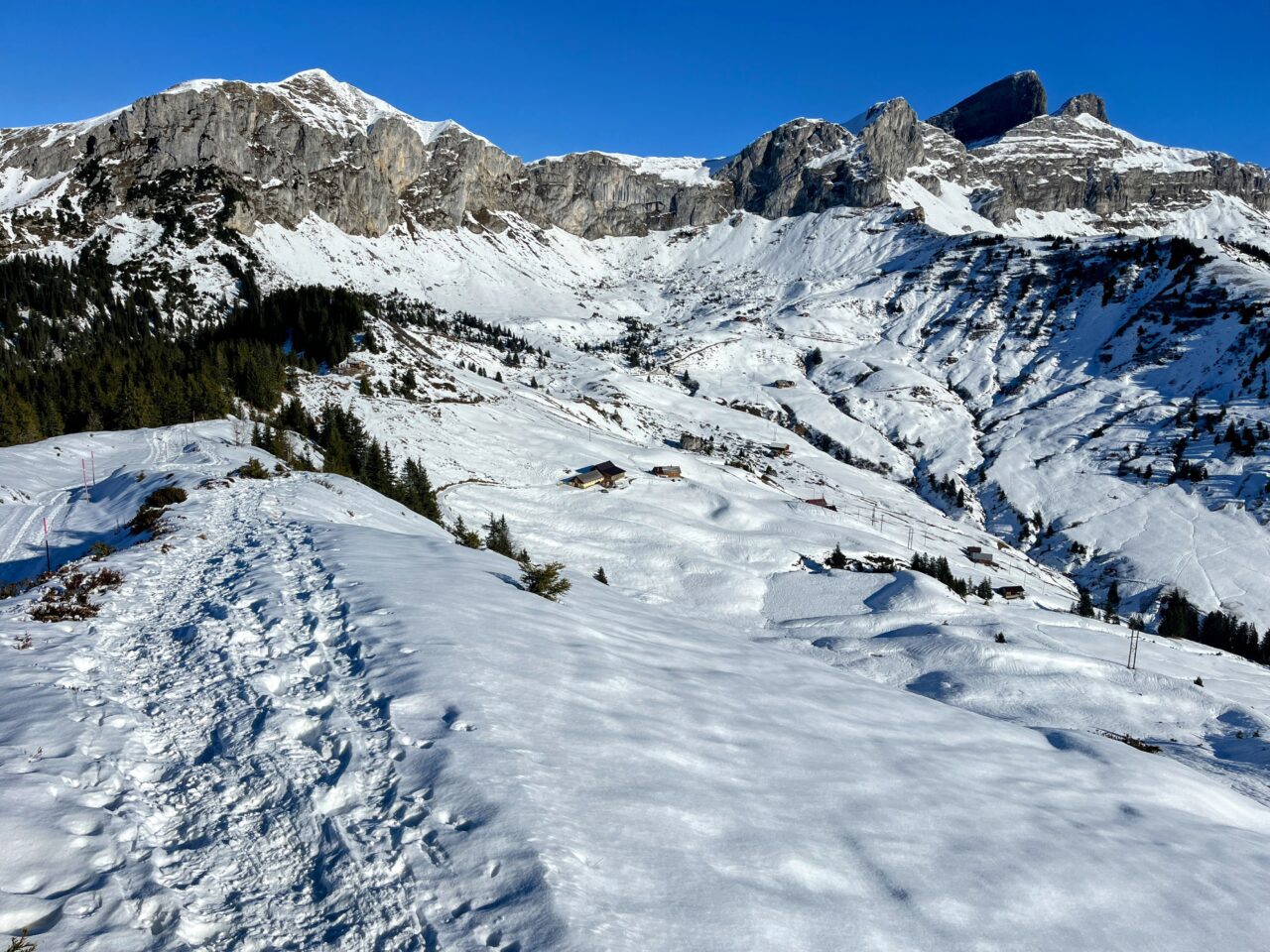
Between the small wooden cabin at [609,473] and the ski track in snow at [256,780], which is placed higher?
the small wooden cabin at [609,473]

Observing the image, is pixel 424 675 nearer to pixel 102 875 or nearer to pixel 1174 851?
pixel 102 875

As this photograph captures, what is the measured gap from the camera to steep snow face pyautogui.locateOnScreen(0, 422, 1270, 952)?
261 inches

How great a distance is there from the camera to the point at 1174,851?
34.8 ft

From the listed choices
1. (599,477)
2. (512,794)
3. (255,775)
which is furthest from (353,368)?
(512,794)

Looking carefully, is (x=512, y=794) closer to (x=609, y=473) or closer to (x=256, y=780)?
(x=256, y=780)

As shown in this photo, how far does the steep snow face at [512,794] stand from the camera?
6629 millimetres

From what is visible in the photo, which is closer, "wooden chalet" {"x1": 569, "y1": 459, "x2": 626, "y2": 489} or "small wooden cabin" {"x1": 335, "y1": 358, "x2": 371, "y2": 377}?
"wooden chalet" {"x1": 569, "y1": 459, "x2": 626, "y2": 489}

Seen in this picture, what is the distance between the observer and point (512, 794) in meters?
8.19

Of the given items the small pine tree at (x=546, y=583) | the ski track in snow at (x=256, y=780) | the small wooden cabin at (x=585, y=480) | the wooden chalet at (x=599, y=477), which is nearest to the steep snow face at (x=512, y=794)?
the ski track in snow at (x=256, y=780)

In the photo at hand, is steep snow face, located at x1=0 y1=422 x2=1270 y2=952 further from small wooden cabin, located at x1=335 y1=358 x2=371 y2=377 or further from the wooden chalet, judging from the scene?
small wooden cabin, located at x1=335 y1=358 x2=371 y2=377

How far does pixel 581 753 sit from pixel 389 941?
12.8ft

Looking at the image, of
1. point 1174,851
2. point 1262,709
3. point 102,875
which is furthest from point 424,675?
A: point 1262,709

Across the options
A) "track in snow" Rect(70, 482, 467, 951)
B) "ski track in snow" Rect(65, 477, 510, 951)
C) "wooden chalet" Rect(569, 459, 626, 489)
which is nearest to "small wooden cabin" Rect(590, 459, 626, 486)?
"wooden chalet" Rect(569, 459, 626, 489)

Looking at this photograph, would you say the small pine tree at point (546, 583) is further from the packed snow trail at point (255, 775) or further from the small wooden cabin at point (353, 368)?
the small wooden cabin at point (353, 368)
